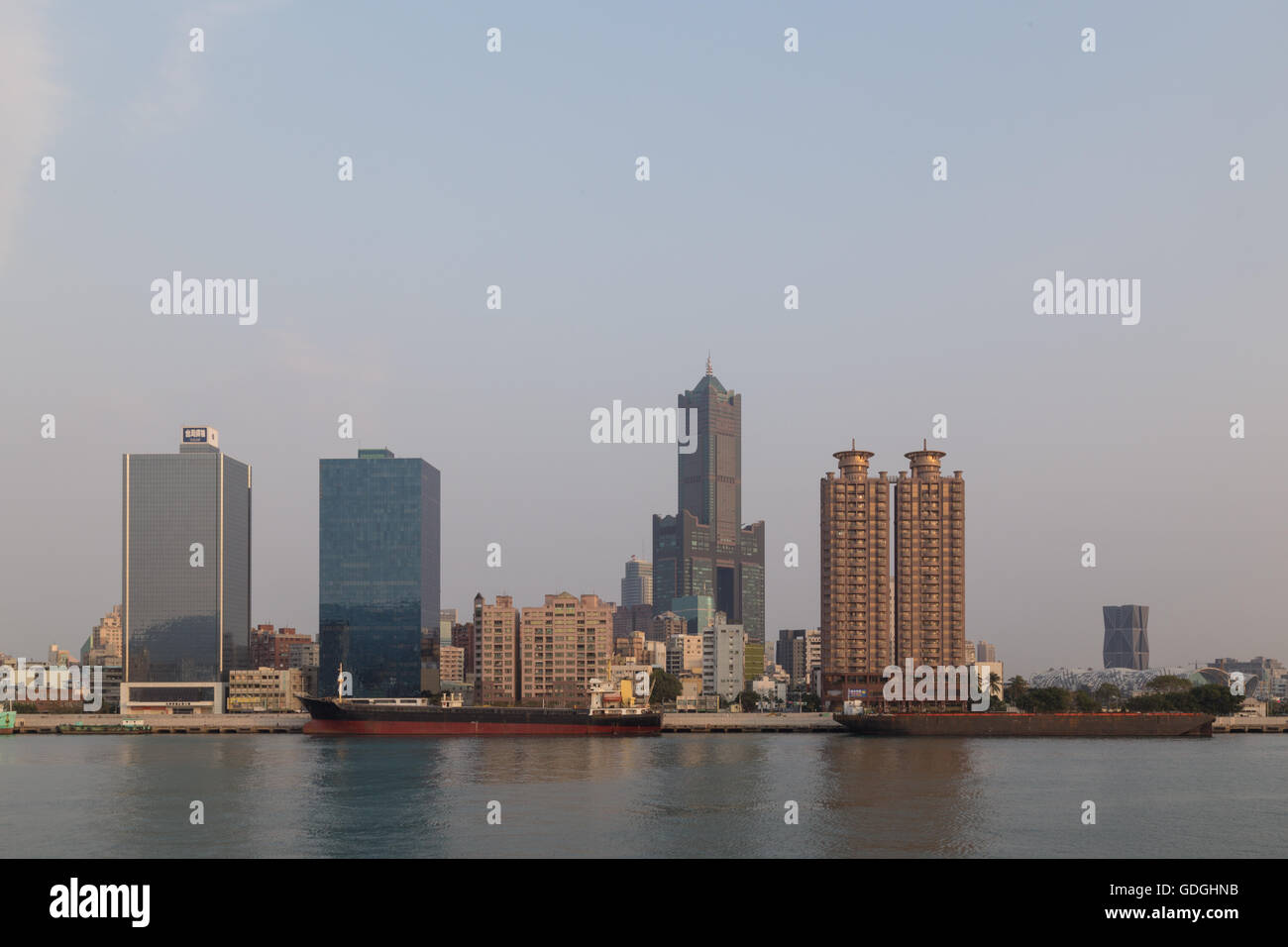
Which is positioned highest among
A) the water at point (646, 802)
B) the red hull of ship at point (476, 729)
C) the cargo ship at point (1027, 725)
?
the water at point (646, 802)

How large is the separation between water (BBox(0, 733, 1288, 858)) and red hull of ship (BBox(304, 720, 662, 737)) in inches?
1639

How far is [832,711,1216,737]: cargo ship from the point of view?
171 metres

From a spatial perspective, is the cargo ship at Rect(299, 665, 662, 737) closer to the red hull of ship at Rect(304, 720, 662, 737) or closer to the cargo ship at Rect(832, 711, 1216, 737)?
the red hull of ship at Rect(304, 720, 662, 737)

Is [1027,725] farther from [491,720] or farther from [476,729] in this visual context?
[476,729]

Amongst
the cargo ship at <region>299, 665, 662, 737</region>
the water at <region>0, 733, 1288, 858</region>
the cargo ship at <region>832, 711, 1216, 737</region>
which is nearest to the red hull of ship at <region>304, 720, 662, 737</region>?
the cargo ship at <region>299, 665, 662, 737</region>

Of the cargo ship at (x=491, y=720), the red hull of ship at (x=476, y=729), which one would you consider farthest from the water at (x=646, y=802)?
the cargo ship at (x=491, y=720)

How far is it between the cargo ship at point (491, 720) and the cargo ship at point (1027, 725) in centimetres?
3757

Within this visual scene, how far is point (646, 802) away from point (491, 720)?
107m

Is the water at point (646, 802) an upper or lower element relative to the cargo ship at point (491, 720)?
upper

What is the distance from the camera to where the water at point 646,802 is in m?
58.3

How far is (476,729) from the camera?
585 ft

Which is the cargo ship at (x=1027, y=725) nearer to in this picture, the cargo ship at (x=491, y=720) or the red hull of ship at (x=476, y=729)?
the cargo ship at (x=491, y=720)
